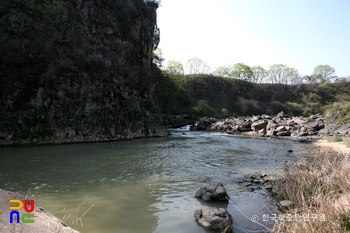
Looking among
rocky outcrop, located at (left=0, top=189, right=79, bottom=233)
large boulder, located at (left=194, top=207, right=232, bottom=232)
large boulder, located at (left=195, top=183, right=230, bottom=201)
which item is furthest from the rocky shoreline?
rocky outcrop, located at (left=0, top=189, right=79, bottom=233)

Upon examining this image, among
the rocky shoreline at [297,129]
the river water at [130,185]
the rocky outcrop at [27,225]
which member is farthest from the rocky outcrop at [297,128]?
the rocky outcrop at [27,225]

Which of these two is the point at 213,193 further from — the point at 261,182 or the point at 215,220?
the point at 261,182

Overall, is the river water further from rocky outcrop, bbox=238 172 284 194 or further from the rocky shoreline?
the rocky shoreline

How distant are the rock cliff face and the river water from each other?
488 cm

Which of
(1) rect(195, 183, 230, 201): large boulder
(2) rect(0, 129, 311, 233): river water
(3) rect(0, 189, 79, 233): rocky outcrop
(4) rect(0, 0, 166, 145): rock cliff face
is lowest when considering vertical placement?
(2) rect(0, 129, 311, 233): river water

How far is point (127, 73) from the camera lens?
80.0 ft

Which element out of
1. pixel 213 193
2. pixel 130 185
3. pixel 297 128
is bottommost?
pixel 130 185

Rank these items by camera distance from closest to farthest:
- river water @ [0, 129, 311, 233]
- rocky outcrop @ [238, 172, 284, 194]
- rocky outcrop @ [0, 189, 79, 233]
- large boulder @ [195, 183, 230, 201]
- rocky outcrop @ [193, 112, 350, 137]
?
rocky outcrop @ [0, 189, 79, 233] → river water @ [0, 129, 311, 233] → large boulder @ [195, 183, 230, 201] → rocky outcrop @ [238, 172, 284, 194] → rocky outcrop @ [193, 112, 350, 137]

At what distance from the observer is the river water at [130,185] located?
5.19 m

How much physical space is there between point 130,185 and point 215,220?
3.88m

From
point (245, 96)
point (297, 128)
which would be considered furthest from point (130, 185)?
point (245, 96)

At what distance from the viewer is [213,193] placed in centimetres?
648

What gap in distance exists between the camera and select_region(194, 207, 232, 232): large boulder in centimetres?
465

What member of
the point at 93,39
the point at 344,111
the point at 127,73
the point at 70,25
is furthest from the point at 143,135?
the point at 344,111
